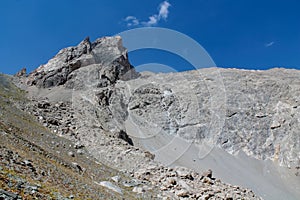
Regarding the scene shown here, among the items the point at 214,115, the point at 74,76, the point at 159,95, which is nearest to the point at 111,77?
the point at 74,76

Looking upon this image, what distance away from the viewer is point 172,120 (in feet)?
256

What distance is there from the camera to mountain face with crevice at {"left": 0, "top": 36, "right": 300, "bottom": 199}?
32.0 m

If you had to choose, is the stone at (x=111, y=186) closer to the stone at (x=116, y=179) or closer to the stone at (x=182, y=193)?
the stone at (x=116, y=179)

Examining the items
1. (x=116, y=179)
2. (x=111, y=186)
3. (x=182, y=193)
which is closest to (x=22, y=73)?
(x=116, y=179)

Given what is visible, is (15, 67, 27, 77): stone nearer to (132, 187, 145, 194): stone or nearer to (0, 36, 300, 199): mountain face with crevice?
(0, 36, 300, 199): mountain face with crevice

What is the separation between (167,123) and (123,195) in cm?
5416

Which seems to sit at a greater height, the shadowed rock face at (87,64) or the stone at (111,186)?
the shadowed rock face at (87,64)

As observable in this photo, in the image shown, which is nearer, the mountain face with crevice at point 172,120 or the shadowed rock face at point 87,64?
the mountain face with crevice at point 172,120

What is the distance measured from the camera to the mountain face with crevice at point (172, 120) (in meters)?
32.0

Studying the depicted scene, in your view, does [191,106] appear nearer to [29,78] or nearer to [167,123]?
[167,123]

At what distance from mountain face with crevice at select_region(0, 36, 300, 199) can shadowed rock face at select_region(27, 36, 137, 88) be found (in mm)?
271

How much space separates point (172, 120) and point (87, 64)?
87.8 feet

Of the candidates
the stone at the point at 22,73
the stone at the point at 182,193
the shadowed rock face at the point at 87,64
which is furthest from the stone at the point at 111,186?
the stone at the point at 22,73

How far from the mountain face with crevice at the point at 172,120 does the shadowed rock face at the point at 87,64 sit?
0.89 ft
